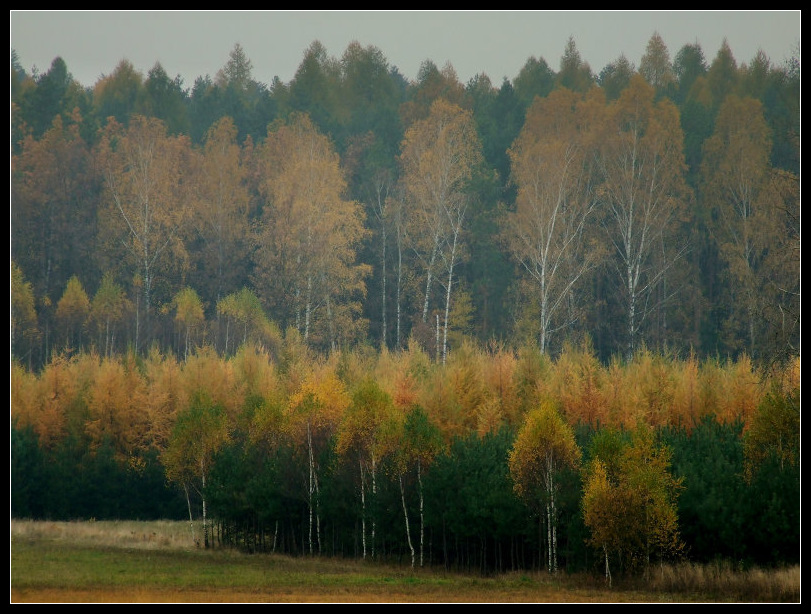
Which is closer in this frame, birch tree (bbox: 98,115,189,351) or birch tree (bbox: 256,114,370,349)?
birch tree (bbox: 256,114,370,349)

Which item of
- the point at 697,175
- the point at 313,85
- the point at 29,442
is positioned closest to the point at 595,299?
the point at 697,175

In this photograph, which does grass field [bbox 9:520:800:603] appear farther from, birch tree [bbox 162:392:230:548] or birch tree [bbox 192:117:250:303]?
birch tree [bbox 192:117:250:303]

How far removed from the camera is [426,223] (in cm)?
4906

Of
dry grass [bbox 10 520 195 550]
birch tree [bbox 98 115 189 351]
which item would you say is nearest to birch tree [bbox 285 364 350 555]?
dry grass [bbox 10 520 195 550]

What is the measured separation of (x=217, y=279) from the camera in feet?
168

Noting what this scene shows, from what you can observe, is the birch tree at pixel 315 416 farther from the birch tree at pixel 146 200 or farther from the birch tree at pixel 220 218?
the birch tree at pixel 220 218

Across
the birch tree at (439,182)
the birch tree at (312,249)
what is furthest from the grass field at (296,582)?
the birch tree at (439,182)

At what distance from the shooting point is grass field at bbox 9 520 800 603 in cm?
2017

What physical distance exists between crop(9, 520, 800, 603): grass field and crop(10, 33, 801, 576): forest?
2.99 metres

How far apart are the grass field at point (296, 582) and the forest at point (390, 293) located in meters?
2.99

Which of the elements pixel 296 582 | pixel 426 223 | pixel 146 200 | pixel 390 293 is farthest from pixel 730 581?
pixel 146 200

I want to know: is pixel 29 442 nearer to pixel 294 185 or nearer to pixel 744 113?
pixel 294 185

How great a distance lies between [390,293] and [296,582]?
2920 cm

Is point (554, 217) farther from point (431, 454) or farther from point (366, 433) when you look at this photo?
point (366, 433)
